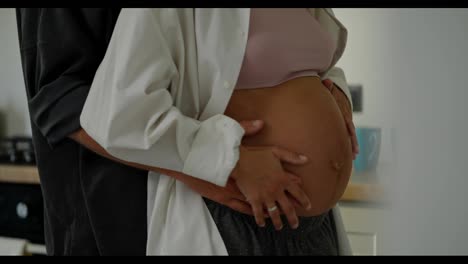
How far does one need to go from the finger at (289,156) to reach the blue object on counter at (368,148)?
959 millimetres

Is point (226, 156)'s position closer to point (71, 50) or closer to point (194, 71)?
point (194, 71)

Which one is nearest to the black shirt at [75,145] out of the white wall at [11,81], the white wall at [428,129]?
the white wall at [428,129]

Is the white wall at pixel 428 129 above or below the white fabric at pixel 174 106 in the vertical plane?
below

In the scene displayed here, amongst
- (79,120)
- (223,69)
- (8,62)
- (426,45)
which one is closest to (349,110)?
(223,69)

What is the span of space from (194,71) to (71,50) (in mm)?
157

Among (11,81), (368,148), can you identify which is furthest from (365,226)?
(11,81)

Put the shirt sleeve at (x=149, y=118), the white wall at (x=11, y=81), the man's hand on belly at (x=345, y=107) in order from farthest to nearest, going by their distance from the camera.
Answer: the white wall at (x=11, y=81)
the man's hand on belly at (x=345, y=107)
the shirt sleeve at (x=149, y=118)

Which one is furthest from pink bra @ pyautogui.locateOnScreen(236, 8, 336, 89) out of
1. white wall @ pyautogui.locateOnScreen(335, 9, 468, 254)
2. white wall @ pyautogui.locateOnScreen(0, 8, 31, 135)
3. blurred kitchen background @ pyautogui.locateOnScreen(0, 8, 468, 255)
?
white wall @ pyautogui.locateOnScreen(0, 8, 31, 135)

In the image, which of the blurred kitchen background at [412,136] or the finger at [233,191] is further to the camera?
the blurred kitchen background at [412,136]

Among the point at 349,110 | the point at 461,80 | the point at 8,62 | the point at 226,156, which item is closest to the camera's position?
the point at 226,156

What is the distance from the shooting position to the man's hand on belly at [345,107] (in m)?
0.79

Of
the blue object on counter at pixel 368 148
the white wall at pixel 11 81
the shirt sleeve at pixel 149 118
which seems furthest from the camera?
the white wall at pixel 11 81

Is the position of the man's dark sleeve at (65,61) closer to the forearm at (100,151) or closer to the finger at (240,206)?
the forearm at (100,151)

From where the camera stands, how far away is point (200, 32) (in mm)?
627
